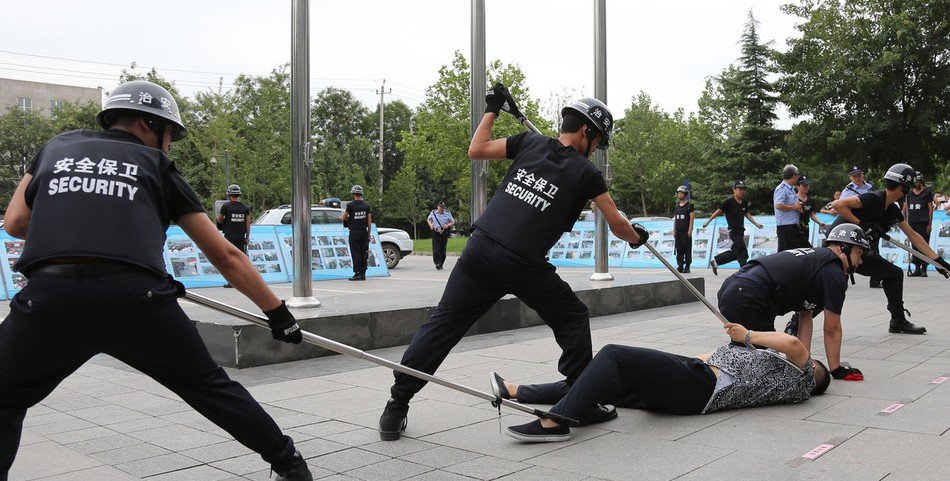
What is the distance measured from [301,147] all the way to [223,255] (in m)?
4.78

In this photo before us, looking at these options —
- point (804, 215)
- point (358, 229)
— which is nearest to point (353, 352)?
point (804, 215)

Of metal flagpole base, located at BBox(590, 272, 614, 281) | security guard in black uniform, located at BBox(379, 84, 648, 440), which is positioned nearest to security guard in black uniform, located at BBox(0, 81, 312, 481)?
security guard in black uniform, located at BBox(379, 84, 648, 440)

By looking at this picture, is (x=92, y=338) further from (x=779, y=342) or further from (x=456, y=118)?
(x=456, y=118)

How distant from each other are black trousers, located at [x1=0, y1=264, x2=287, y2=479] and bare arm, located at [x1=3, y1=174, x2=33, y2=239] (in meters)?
0.32

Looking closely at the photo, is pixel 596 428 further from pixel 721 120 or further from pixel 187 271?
pixel 721 120

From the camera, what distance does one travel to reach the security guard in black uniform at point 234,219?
13.3m

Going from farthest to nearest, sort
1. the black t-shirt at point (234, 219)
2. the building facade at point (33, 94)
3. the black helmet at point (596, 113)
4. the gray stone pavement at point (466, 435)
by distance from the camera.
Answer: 1. the building facade at point (33, 94)
2. the black t-shirt at point (234, 219)
3. the black helmet at point (596, 113)
4. the gray stone pavement at point (466, 435)

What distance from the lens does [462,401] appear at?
5180mm

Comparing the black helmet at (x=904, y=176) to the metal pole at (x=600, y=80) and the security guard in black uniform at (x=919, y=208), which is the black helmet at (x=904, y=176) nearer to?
the metal pole at (x=600, y=80)

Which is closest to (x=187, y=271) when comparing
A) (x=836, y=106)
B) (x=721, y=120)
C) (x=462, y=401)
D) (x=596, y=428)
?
(x=462, y=401)

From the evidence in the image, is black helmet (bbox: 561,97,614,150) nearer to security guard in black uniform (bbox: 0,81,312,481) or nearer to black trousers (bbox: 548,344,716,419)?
black trousers (bbox: 548,344,716,419)

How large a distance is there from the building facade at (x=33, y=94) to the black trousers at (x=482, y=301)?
80.6 m

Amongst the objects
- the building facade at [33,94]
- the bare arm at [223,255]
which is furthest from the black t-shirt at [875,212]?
the building facade at [33,94]

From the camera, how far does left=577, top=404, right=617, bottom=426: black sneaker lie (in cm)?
443
